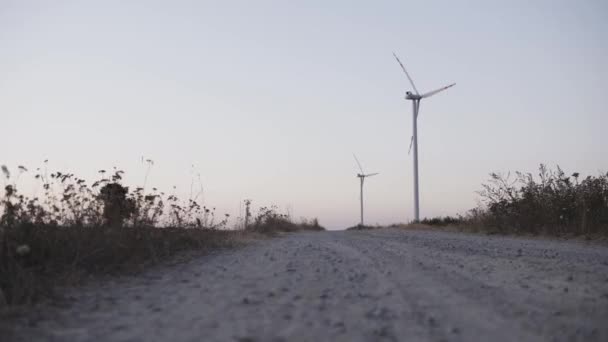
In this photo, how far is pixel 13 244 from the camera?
4.43 m

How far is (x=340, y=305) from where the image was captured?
3.50 meters

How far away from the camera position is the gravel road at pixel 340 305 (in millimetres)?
2807

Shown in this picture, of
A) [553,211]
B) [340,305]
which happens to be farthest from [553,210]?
[340,305]

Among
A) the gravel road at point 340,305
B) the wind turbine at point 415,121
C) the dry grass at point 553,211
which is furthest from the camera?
the wind turbine at point 415,121

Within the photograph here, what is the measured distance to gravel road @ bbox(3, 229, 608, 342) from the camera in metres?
2.81

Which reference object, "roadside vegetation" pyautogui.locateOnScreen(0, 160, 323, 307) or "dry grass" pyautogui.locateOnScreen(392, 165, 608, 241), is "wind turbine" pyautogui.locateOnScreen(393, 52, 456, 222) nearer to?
"dry grass" pyautogui.locateOnScreen(392, 165, 608, 241)

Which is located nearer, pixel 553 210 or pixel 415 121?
pixel 553 210

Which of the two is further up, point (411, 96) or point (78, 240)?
point (411, 96)

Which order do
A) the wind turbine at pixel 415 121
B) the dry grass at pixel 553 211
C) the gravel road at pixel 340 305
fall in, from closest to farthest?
1. the gravel road at pixel 340 305
2. the dry grass at pixel 553 211
3. the wind turbine at pixel 415 121

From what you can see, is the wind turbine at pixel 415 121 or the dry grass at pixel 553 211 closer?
the dry grass at pixel 553 211

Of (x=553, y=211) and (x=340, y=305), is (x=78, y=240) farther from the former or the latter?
(x=553, y=211)

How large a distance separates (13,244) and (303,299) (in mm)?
2855

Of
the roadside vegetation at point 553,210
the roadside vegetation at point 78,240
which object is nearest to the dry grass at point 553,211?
the roadside vegetation at point 553,210

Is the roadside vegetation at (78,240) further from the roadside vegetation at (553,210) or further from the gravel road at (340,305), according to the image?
the roadside vegetation at (553,210)
